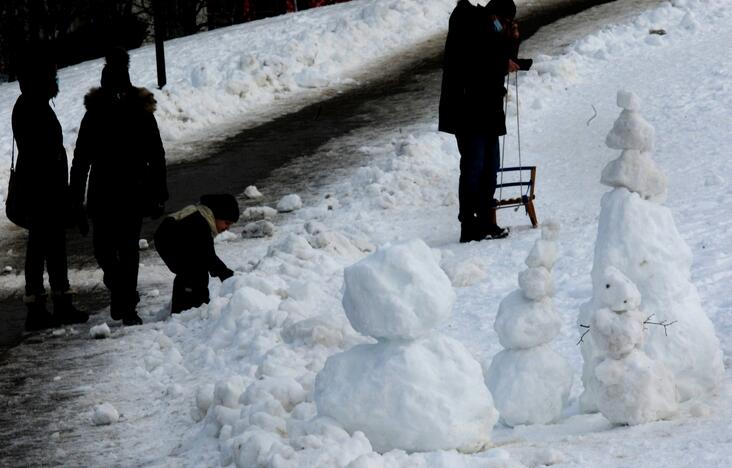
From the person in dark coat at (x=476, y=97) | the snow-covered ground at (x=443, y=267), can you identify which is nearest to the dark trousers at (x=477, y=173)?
the person in dark coat at (x=476, y=97)

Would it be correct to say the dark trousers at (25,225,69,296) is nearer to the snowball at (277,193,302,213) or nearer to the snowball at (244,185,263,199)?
the snowball at (277,193,302,213)

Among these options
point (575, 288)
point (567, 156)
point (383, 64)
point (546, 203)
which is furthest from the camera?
point (383, 64)

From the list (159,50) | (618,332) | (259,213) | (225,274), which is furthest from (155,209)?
(159,50)

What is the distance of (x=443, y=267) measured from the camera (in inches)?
359

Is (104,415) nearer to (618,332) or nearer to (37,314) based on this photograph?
(37,314)

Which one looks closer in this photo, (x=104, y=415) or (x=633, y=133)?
(x=633, y=133)

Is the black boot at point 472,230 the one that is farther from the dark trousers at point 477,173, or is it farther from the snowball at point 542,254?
the snowball at point 542,254

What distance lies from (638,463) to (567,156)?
25.9ft

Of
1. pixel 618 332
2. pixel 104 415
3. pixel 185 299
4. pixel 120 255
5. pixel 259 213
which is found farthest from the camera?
pixel 259 213

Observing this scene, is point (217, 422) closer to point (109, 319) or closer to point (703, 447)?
point (703, 447)

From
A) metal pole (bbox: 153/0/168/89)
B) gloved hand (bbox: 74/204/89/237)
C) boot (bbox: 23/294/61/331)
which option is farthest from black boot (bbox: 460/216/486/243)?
metal pole (bbox: 153/0/168/89)

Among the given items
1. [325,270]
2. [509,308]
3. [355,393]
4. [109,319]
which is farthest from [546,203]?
[355,393]

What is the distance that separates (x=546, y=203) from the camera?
11.2m

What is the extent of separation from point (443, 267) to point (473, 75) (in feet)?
5.35
